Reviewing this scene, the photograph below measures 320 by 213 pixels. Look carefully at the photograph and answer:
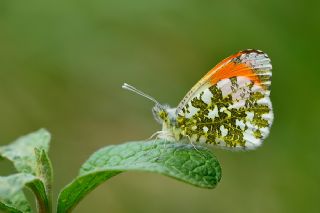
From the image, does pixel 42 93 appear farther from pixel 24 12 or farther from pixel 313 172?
pixel 313 172

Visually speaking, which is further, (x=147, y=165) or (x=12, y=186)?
(x=147, y=165)

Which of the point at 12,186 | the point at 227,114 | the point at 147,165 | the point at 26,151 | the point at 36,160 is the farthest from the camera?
the point at 227,114

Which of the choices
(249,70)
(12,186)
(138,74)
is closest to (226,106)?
(249,70)

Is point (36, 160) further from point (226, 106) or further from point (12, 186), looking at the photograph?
point (226, 106)

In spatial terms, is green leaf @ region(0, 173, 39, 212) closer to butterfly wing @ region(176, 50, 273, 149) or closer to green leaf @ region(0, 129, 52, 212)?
green leaf @ region(0, 129, 52, 212)

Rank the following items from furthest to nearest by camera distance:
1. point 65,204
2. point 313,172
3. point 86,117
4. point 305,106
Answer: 1. point 86,117
2. point 305,106
3. point 313,172
4. point 65,204

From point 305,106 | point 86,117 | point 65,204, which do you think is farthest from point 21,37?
point 65,204

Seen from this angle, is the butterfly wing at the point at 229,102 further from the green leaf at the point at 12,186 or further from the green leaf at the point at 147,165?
the green leaf at the point at 12,186
